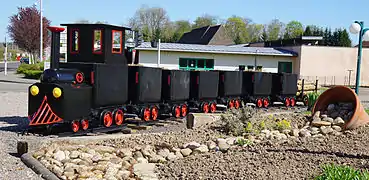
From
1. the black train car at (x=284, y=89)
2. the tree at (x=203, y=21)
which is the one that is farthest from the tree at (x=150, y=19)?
the black train car at (x=284, y=89)

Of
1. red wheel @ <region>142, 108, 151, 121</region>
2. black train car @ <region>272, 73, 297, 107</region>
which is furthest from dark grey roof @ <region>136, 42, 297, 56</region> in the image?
red wheel @ <region>142, 108, 151, 121</region>

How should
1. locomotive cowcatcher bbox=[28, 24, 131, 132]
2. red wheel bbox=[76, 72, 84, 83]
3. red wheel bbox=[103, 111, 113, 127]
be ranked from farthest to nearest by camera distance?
red wheel bbox=[103, 111, 113, 127]
red wheel bbox=[76, 72, 84, 83]
locomotive cowcatcher bbox=[28, 24, 131, 132]

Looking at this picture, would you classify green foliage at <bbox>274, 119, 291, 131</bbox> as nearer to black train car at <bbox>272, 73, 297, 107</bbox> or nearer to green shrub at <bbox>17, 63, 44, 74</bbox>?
black train car at <bbox>272, 73, 297, 107</bbox>

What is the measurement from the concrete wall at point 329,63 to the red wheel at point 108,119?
90.4 ft

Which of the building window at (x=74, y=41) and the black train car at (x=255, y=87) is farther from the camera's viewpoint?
the black train car at (x=255, y=87)

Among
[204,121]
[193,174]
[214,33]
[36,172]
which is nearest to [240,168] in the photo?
[193,174]

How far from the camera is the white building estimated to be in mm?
31781

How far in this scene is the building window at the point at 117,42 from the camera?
41.0 feet

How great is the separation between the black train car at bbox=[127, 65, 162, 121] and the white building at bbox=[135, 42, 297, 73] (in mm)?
16542

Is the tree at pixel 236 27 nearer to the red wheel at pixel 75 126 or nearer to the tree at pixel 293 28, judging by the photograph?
the tree at pixel 293 28

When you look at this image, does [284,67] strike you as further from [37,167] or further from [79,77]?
[37,167]

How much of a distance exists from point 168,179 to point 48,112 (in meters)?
4.93

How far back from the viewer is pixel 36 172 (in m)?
6.80

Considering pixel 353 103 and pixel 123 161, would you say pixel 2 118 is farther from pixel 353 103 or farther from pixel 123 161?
pixel 353 103
